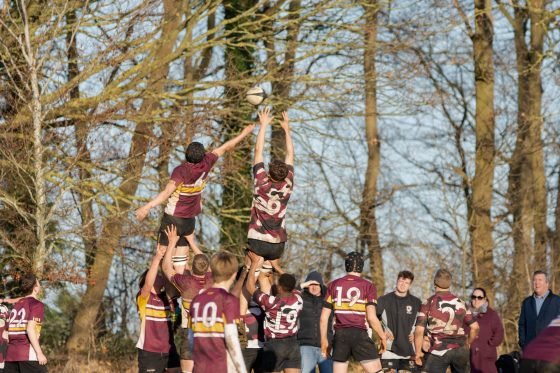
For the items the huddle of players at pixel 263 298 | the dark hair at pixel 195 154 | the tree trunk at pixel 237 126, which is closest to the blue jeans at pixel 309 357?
the huddle of players at pixel 263 298

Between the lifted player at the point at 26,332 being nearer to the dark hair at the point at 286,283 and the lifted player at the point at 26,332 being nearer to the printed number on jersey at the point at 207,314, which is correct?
the dark hair at the point at 286,283

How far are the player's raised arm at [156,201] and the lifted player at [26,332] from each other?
185 cm

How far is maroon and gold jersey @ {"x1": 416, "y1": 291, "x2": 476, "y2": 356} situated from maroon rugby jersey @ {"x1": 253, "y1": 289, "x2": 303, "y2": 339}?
1.94m

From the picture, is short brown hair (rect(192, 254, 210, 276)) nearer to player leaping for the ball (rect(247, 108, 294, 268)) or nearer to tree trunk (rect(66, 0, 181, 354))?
player leaping for the ball (rect(247, 108, 294, 268))

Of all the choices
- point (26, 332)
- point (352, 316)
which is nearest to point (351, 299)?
point (352, 316)

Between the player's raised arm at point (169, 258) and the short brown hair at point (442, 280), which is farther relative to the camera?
the short brown hair at point (442, 280)

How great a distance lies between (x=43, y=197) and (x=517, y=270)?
14807mm

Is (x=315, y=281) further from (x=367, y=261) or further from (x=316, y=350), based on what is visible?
(x=367, y=261)

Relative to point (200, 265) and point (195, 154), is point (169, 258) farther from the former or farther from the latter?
point (195, 154)

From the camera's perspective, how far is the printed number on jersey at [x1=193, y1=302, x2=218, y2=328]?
813cm

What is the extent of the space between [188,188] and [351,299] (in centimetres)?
246

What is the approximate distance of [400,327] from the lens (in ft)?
46.4

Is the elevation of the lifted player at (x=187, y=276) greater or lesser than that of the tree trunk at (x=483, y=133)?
lesser

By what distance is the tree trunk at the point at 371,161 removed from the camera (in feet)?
73.0
